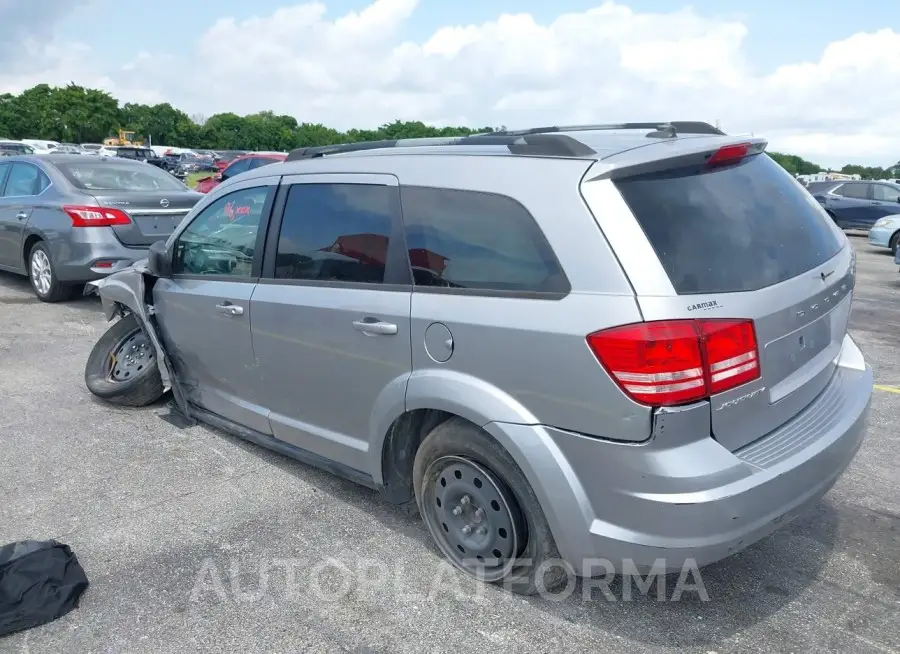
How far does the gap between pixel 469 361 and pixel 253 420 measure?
177 cm

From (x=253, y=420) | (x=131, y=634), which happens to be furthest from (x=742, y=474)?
(x=253, y=420)

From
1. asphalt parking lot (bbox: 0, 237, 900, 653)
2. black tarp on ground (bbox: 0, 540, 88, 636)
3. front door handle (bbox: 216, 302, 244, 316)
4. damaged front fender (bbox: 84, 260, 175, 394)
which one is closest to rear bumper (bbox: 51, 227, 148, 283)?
damaged front fender (bbox: 84, 260, 175, 394)

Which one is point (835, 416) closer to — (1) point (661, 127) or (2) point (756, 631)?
(2) point (756, 631)

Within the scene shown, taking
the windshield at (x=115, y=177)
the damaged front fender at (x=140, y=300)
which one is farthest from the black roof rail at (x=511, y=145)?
the windshield at (x=115, y=177)

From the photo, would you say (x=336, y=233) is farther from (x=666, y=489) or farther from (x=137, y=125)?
(x=137, y=125)

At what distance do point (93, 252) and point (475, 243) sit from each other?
20.0ft

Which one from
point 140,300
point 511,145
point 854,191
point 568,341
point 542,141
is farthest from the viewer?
point 854,191

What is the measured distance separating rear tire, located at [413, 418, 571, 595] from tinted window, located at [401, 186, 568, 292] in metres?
0.59

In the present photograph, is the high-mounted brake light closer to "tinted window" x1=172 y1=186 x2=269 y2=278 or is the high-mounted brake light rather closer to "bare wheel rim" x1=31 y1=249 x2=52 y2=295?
"tinted window" x1=172 y1=186 x2=269 y2=278

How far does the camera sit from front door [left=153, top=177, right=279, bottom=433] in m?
4.05

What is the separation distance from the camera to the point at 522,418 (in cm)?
275

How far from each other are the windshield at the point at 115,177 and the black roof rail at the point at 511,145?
490 centimetres

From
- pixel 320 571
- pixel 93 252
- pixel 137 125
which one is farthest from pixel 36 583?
pixel 137 125

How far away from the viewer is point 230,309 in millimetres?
4078
